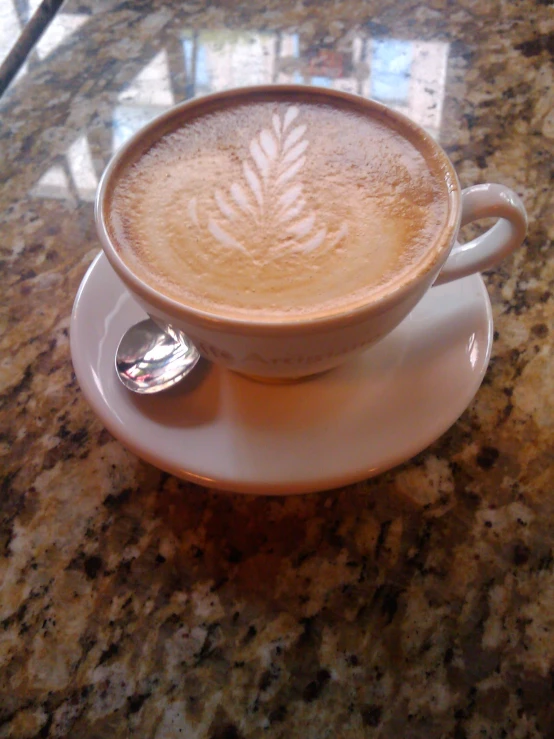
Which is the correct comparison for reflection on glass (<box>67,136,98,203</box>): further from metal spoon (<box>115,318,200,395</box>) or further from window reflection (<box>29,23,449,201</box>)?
metal spoon (<box>115,318,200,395</box>)

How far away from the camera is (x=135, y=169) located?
0.72 metres

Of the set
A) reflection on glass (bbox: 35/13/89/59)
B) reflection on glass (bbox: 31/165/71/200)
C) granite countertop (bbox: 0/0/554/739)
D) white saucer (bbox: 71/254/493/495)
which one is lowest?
granite countertop (bbox: 0/0/554/739)

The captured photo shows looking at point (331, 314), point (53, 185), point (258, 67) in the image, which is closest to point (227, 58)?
point (258, 67)

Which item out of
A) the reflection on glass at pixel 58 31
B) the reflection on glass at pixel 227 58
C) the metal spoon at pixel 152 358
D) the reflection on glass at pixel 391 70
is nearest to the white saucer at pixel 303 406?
the metal spoon at pixel 152 358

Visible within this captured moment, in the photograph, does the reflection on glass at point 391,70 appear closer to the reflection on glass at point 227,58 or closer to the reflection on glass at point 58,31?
the reflection on glass at point 227,58

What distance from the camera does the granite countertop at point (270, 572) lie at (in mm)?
526

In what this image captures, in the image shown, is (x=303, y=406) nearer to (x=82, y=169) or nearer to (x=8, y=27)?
(x=82, y=169)

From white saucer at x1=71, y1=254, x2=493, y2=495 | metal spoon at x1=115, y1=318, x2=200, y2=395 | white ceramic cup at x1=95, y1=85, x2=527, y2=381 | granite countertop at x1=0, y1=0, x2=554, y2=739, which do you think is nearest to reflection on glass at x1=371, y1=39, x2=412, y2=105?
granite countertop at x1=0, y1=0, x2=554, y2=739

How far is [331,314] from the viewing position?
1.74 feet

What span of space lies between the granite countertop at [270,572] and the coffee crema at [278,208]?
0.24 meters

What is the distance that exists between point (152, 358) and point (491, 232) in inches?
17.7

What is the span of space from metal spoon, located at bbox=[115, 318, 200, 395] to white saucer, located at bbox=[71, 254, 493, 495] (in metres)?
0.01

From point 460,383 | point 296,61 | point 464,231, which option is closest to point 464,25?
point 296,61

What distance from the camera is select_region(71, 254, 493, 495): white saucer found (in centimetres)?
59
